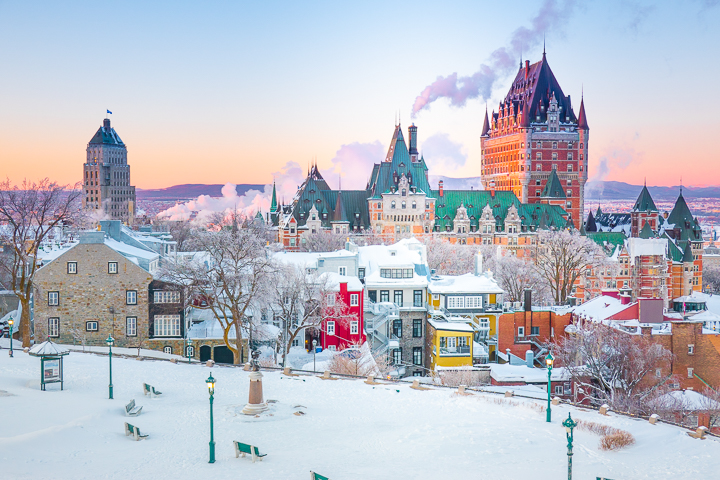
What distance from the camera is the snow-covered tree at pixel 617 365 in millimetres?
41688

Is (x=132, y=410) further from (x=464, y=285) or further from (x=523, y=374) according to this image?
(x=464, y=285)

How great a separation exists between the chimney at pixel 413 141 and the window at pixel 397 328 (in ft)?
235

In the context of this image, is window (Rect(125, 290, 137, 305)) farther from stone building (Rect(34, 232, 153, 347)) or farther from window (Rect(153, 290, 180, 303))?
window (Rect(153, 290, 180, 303))

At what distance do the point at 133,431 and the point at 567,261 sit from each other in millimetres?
65114

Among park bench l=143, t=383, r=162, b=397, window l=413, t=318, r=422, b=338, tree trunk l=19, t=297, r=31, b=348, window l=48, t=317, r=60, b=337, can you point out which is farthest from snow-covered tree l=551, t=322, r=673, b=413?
tree trunk l=19, t=297, r=31, b=348

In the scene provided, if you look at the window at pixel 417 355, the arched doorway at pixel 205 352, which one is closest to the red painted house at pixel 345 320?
the window at pixel 417 355

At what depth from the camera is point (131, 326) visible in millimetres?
43938

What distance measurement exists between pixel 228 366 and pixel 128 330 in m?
10.3

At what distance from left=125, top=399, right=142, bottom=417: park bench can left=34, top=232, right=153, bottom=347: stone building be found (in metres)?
16.5

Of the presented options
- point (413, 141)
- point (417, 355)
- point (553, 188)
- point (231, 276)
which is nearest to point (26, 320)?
point (231, 276)

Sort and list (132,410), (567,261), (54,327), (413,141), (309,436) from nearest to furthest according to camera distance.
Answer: (309,436), (132,410), (54,327), (567,261), (413,141)

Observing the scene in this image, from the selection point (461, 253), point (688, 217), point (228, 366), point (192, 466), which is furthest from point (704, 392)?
point (688, 217)

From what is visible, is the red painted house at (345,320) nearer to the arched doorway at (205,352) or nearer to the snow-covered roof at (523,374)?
the arched doorway at (205,352)

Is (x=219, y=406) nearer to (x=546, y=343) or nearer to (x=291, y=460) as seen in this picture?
(x=291, y=460)
